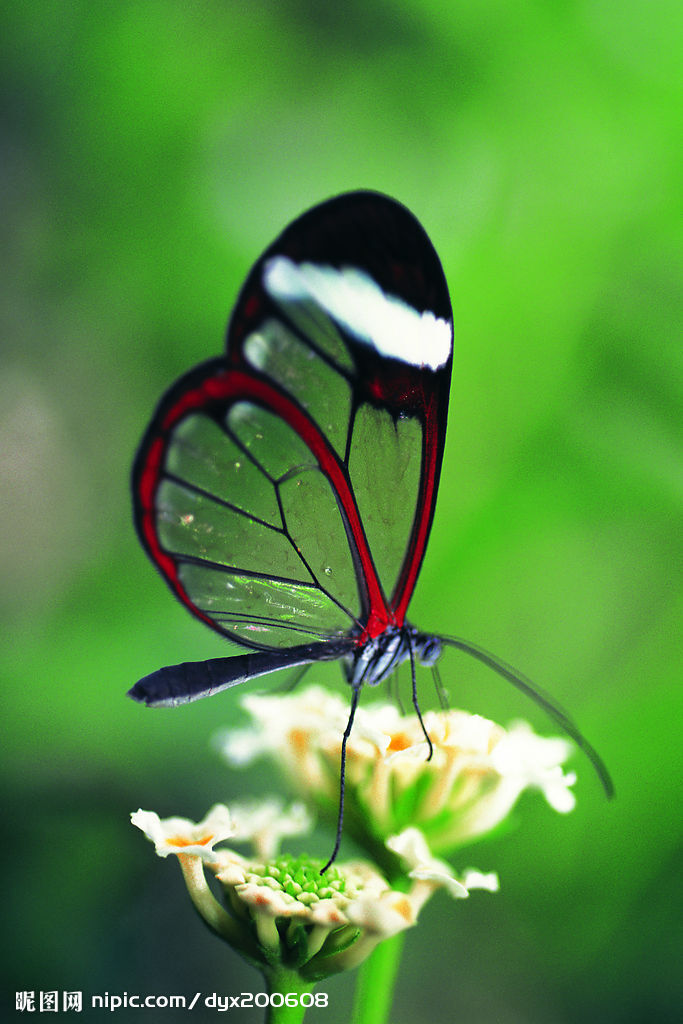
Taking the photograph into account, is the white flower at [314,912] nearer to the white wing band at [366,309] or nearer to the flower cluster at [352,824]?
the flower cluster at [352,824]

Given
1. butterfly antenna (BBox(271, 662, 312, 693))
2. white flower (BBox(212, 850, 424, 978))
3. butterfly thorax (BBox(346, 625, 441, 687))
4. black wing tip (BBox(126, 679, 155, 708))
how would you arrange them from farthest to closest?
butterfly antenna (BBox(271, 662, 312, 693)) < butterfly thorax (BBox(346, 625, 441, 687)) < black wing tip (BBox(126, 679, 155, 708)) < white flower (BBox(212, 850, 424, 978))

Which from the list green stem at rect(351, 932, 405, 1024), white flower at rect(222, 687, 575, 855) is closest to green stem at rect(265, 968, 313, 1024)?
green stem at rect(351, 932, 405, 1024)

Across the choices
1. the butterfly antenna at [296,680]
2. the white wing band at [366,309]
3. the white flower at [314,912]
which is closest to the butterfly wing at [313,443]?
the white wing band at [366,309]

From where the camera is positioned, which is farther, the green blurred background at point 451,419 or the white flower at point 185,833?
the green blurred background at point 451,419

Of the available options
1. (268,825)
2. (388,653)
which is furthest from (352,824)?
(388,653)

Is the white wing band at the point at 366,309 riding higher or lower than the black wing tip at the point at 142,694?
higher

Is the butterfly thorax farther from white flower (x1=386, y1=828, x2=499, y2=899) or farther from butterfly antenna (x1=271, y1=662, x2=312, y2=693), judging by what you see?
white flower (x1=386, y1=828, x2=499, y2=899)

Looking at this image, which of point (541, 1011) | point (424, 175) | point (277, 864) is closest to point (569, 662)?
point (541, 1011)

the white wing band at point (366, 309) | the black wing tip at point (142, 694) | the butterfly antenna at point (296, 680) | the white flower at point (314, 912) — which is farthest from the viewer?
the butterfly antenna at point (296, 680)
